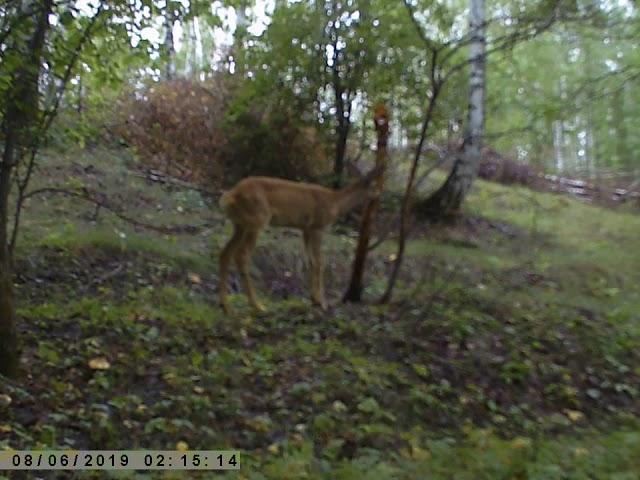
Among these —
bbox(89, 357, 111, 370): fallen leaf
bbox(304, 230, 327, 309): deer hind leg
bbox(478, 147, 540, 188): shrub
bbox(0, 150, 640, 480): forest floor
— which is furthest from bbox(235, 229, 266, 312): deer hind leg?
bbox(478, 147, 540, 188): shrub

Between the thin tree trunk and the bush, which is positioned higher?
the bush

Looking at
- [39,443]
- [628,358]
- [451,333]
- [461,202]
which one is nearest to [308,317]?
[451,333]

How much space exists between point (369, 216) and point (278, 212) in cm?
97

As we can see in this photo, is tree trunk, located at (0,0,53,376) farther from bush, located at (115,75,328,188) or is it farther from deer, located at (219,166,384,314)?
bush, located at (115,75,328,188)

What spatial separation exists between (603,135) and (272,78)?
102 ft

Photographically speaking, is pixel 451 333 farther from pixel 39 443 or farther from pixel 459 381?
pixel 39 443

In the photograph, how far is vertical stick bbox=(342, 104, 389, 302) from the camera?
9297mm

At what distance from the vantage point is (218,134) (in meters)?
15.9

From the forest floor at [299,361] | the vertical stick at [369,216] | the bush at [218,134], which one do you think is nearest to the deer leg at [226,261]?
the forest floor at [299,361]

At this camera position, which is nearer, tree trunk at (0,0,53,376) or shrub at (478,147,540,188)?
tree trunk at (0,0,53,376)

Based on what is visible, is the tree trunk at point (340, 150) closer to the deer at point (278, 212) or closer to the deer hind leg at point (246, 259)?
the deer at point (278, 212)
